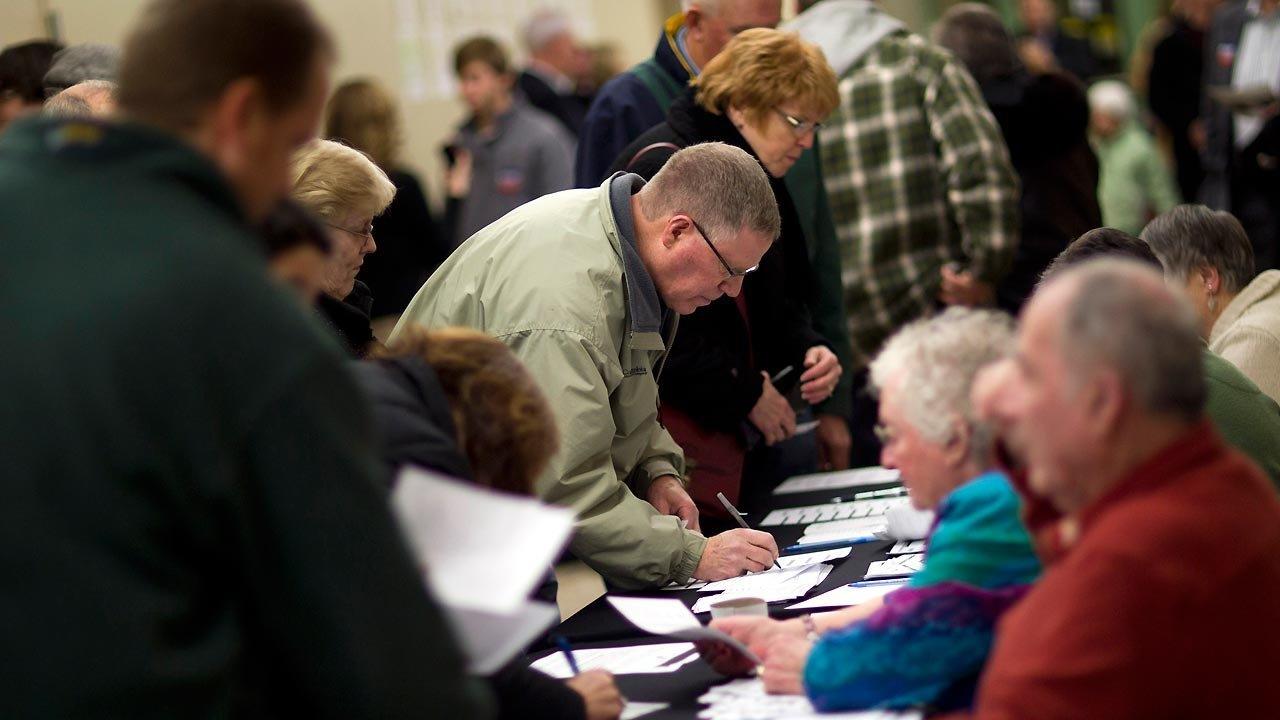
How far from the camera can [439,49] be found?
8695 millimetres

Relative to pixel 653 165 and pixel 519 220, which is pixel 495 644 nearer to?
pixel 519 220

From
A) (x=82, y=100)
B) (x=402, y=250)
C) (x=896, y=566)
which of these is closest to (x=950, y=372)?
(x=896, y=566)

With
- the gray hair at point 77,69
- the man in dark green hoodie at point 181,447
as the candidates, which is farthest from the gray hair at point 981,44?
the man in dark green hoodie at point 181,447

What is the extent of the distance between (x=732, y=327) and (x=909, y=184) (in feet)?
4.72

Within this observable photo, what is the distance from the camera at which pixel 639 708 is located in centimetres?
207

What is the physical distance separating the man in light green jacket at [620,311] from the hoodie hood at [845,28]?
1.85 metres

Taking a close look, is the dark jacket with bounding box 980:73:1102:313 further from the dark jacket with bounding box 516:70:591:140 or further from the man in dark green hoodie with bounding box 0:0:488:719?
the man in dark green hoodie with bounding box 0:0:488:719

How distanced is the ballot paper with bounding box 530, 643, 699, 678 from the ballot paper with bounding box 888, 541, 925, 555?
622mm

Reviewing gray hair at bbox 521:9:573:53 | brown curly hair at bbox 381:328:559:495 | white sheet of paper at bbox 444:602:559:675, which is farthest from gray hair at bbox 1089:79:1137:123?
white sheet of paper at bbox 444:602:559:675

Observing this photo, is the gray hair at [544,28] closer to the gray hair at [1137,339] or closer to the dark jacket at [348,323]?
the dark jacket at [348,323]

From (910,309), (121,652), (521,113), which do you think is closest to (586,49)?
(521,113)

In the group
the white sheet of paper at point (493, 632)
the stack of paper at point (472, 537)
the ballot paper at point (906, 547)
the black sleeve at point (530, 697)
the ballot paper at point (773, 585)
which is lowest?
the ballot paper at point (906, 547)

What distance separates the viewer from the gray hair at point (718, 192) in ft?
9.68

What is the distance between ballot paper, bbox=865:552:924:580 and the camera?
2.63m
